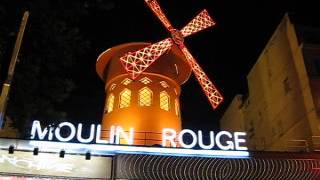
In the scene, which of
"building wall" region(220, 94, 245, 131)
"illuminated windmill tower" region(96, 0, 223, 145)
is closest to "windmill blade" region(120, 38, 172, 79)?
"illuminated windmill tower" region(96, 0, 223, 145)

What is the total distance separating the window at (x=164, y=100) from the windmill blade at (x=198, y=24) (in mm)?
2796

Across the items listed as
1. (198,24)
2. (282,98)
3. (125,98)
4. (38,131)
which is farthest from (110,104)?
(282,98)

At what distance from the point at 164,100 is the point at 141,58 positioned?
1.78 m

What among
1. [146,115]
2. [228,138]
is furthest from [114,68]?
[228,138]

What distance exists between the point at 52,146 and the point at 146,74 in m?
6.70

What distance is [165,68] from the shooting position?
1706 cm

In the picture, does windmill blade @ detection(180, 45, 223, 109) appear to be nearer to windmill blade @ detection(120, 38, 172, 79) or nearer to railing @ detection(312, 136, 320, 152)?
windmill blade @ detection(120, 38, 172, 79)

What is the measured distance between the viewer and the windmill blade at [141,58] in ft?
52.3

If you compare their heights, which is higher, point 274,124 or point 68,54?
point 274,124

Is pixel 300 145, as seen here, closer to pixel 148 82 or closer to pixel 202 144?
pixel 148 82

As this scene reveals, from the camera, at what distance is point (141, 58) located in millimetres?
16203

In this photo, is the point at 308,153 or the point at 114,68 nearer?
the point at 308,153

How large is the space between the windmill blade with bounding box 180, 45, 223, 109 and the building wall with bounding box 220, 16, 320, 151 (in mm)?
3035

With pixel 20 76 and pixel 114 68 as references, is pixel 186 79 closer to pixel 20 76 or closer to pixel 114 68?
pixel 114 68
